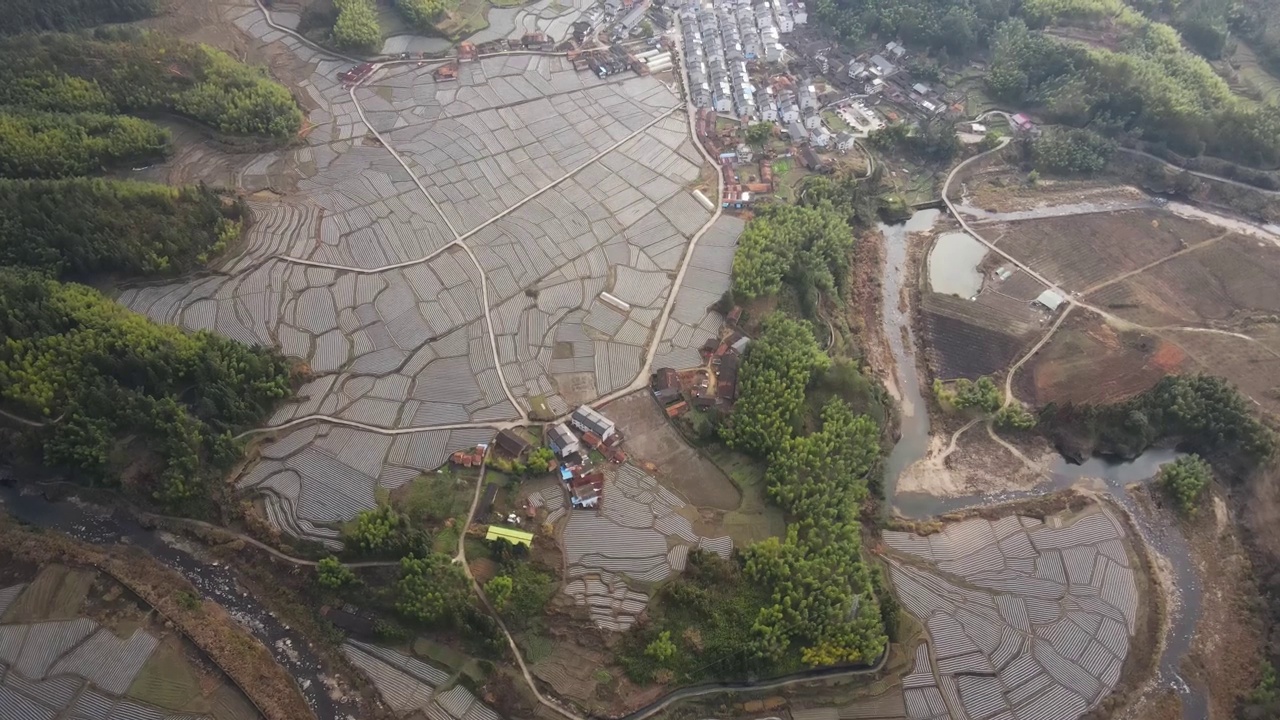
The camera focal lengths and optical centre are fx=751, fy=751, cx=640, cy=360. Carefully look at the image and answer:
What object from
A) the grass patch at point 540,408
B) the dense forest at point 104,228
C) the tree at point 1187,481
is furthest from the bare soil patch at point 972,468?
the dense forest at point 104,228

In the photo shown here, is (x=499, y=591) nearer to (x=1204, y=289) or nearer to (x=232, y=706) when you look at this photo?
(x=232, y=706)

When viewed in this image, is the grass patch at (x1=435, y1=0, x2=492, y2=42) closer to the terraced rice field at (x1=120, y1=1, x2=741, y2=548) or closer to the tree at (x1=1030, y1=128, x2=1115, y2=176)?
the terraced rice field at (x1=120, y1=1, x2=741, y2=548)

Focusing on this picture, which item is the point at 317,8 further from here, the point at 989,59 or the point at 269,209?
the point at 989,59

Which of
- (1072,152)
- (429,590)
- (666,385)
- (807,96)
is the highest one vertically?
(807,96)

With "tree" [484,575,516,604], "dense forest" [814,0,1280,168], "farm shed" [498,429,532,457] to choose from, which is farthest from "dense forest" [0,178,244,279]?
"dense forest" [814,0,1280,168]

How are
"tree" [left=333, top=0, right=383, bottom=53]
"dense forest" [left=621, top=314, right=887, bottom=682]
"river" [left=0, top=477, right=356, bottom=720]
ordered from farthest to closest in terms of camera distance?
"tree" [left=333, top=0, right=383, bottom=53]
"dense forest" [left=621, top=314, right=887, bottom=682]
"river" [left=0, top=477, right=356, bottom=720]

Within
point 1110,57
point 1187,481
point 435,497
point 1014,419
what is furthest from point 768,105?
point 435,497
